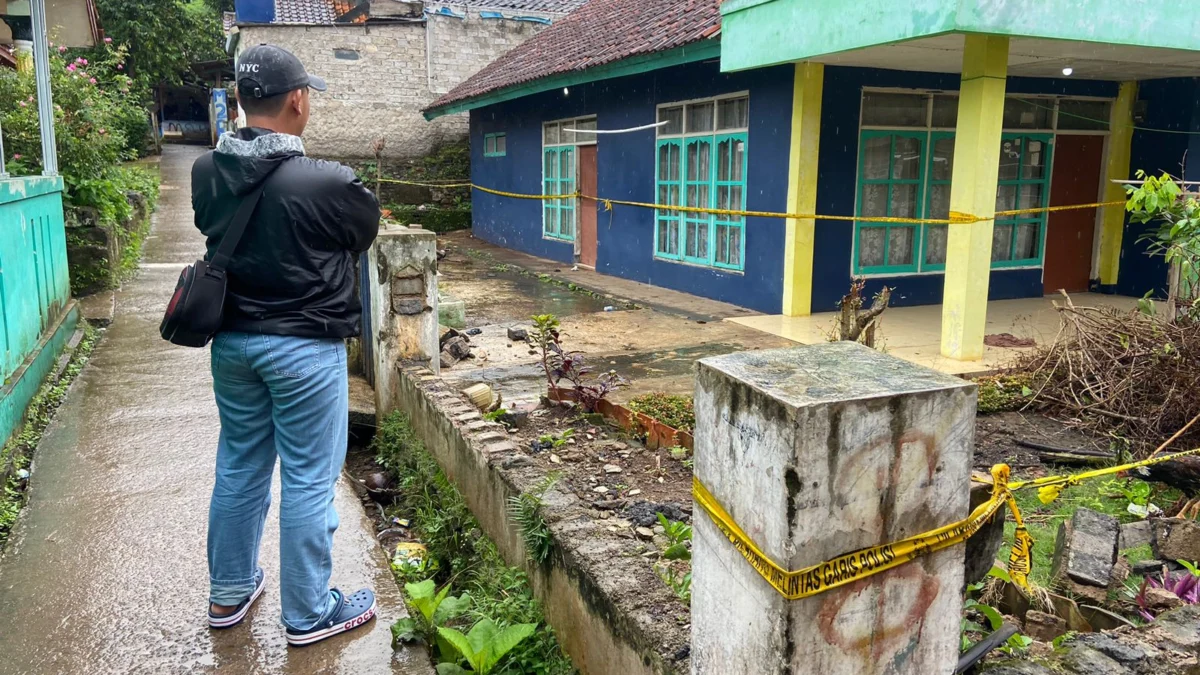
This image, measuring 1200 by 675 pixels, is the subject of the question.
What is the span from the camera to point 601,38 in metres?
12.1

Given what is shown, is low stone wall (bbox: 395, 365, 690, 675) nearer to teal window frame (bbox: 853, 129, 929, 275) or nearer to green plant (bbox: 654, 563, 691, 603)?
green plant (bbox: 654, 563, 691, 603)

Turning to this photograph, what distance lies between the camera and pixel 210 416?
16.8 ft

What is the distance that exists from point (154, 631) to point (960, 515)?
2.57 metres

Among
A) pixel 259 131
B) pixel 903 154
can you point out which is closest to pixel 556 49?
pixel 903 154

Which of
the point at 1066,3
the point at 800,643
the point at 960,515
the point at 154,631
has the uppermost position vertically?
the point at 1066,3

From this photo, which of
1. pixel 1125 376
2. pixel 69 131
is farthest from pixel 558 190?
pixel 1125 376

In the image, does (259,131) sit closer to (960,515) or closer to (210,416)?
(960,515)

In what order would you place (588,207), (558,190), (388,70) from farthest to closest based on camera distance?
(388,70) → (558,190) → (588,207)

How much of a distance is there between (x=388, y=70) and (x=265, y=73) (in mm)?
17718

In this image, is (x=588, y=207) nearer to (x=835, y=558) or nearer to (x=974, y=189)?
(x=974, y=189)

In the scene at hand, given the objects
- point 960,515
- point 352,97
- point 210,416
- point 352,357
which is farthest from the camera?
point 352,97

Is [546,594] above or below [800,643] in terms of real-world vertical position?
below

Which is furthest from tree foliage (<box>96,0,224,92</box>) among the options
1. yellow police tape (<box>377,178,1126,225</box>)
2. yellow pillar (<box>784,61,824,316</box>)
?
yellow pillar (<box>784,61,824,316</box>)

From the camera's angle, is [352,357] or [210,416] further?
[352,357]
